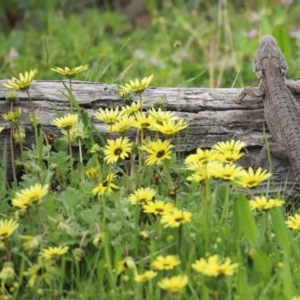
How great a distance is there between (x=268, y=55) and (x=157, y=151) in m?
1.78

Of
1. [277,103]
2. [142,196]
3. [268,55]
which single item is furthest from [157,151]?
[268,55]

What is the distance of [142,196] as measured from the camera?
3588mm

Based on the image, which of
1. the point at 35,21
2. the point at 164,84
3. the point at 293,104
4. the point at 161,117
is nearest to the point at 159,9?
the point at 35,21

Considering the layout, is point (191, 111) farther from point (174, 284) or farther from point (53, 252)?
point (174, 284)

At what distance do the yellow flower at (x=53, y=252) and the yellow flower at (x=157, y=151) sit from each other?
2.44 ft

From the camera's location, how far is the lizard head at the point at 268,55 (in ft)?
16.9

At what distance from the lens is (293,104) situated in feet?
15.8

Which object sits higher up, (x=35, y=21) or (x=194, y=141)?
(x=35, y=21)

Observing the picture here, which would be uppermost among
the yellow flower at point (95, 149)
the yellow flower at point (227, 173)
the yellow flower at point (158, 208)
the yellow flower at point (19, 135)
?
the yellow flower at point (19, 135)

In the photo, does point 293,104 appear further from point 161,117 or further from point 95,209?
point 95,209

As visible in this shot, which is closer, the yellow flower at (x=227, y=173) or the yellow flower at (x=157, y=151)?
the yellow flower at (x=227, y=173)

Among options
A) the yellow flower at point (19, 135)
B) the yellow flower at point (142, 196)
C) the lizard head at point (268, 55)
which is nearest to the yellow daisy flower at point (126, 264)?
the yellow flower at point (142, 196)

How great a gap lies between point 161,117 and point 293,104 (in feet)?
4.17

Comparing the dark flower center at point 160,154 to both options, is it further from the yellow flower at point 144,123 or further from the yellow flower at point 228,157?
the yellow flower at point 228,157
